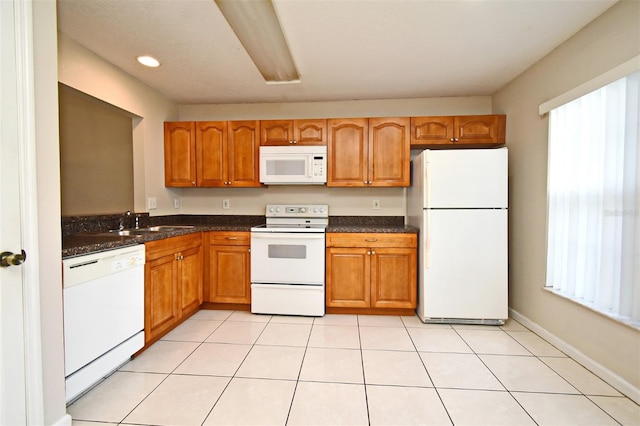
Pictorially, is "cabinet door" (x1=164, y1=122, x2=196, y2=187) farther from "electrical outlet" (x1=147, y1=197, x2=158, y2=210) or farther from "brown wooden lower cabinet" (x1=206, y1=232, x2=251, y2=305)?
"brown wooden lower cabinet" (x1=206, y1=232, x2=251, y2=305)

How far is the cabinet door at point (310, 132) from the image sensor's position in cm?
313

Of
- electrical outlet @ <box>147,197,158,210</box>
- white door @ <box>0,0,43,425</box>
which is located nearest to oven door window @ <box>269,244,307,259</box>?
electrical outlet @ <box>147,197,158,210</box>

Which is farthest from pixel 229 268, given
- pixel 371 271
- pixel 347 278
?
pixel 371 271

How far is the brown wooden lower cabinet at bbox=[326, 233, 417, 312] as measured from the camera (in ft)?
9.37

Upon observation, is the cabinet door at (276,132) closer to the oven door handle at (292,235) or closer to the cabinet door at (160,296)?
the oven door handle at (292,235)

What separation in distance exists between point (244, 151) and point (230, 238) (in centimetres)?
96

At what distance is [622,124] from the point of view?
170cm

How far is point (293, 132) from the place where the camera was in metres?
3.16

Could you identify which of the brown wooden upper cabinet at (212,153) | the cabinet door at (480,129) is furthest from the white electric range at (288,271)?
the cabinet door at (480,129)

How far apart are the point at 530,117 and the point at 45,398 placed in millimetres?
3673

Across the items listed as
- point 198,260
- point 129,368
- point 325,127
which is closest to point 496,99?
point 325,127

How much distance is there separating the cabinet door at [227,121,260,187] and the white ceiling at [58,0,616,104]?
389mm

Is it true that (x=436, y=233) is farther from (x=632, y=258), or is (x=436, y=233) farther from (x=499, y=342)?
(x=632, y=258)

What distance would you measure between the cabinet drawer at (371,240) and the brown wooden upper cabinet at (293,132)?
3.36 feet
